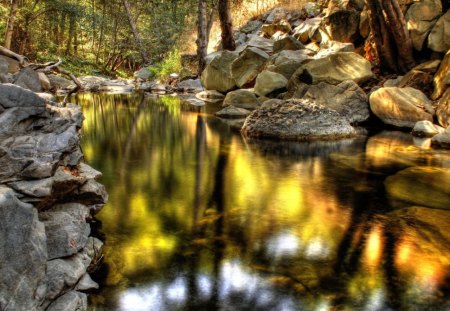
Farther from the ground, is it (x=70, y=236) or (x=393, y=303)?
(x=70, y=236)

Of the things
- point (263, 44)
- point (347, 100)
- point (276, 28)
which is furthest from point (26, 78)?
point (276, 28)

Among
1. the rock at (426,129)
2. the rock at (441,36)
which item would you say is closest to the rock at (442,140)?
the rock at (426,129)

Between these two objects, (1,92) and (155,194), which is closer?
(1,92)

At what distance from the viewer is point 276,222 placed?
5.56 metres

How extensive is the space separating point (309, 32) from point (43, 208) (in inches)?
802

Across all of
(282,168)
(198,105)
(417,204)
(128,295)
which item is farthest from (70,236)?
(198,105)

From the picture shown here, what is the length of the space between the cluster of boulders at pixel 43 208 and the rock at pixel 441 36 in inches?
489

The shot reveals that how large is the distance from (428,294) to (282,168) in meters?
4.73

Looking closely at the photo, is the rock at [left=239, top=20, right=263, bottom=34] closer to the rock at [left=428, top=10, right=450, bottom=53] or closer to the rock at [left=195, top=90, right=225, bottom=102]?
the rock at [left=195, top=90, right=225, bottom=102]

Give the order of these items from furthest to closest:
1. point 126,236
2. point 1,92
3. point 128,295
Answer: point 126,236 → point 1,92 → point 128,295

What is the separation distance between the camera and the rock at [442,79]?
41.7 feet

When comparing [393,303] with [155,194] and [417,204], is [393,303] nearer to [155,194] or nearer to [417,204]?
[417,204]

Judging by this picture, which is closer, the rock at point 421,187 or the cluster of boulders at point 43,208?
the cluster of boulders at point 43,208

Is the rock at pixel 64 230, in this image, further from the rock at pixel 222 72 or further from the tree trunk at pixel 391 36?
the rock at pixel 222 72
